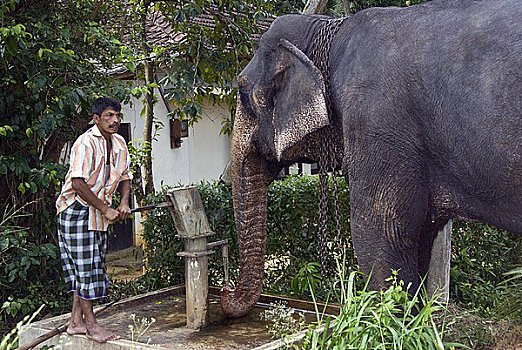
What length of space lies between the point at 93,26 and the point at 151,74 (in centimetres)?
203

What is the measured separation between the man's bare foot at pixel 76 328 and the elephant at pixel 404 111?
6.01ft

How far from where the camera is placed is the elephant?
3852 mm

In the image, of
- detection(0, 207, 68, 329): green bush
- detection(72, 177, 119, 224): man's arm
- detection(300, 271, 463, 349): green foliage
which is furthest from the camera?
detection(0, 207, 68, 329): green bush

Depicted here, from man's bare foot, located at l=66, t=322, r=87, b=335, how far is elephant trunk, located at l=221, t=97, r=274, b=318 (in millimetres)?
1079

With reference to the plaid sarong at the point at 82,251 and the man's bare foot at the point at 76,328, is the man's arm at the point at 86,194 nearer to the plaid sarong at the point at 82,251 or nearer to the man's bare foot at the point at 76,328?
the plaid sarong at the point at 82,251

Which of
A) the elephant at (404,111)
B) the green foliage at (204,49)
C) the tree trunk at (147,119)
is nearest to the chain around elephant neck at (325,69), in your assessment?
the elephant at (404,111)

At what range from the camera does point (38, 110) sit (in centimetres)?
634

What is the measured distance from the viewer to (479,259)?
7316mm

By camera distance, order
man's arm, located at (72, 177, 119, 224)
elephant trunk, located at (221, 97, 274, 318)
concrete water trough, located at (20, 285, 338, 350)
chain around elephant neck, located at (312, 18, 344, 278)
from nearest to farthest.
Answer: chain around elephant neck, located at (312, 18, 344, 278) → man's arm, located at (72, 177, 119, 224) → concrete water trough, located at (20, 285, 338, 350) → elephant trunk, located at (221, 97, 274, 318)

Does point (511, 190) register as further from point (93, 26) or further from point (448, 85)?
point (93, 26)

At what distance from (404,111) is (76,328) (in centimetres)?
273

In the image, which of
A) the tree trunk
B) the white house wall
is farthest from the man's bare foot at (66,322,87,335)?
the white house wall

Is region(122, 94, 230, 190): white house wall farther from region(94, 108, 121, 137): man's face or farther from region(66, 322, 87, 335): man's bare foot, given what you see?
region(66, 322, 87, 335): man's bare foot

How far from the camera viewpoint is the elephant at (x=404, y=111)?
385cm
